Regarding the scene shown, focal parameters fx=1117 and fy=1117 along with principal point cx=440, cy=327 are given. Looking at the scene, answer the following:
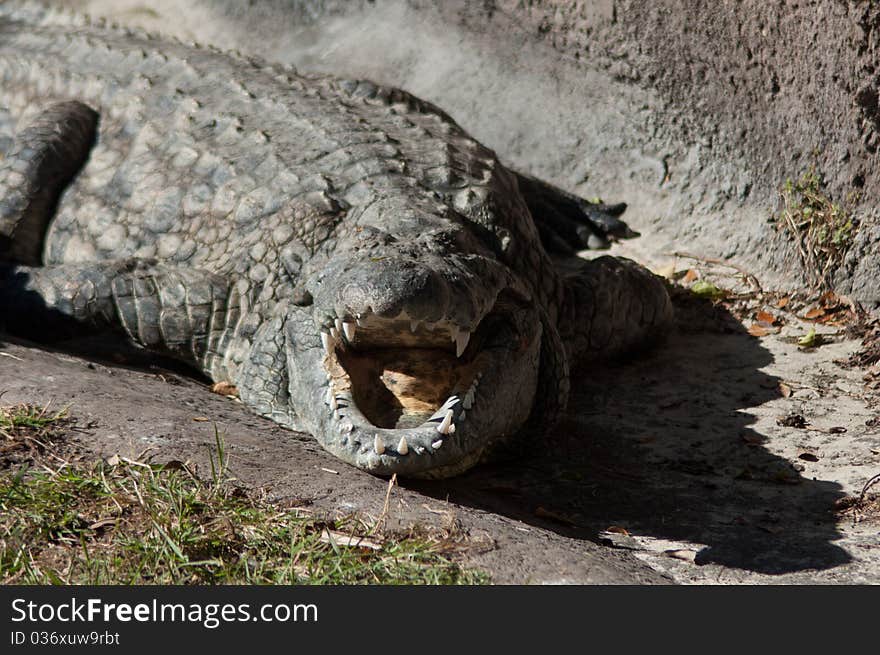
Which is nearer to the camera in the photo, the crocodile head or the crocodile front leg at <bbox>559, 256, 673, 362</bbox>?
the crocodile head

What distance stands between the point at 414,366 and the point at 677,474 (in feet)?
3.83

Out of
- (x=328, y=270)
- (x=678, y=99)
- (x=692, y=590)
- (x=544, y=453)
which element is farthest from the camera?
(x=678, y=99)

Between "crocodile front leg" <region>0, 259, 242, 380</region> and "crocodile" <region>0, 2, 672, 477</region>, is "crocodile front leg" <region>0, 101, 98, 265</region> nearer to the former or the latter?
"crocodile" <region>0, 2, 672, 477</region>

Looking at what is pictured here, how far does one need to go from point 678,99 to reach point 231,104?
2658 mm

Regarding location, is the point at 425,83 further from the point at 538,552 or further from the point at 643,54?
the point at 538,552

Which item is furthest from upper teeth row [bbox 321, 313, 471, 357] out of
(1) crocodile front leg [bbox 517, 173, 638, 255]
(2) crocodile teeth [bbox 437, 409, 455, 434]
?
(1) crocodile front leg [bbox 517, 173, 638, 255]

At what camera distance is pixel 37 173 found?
19.9 ft

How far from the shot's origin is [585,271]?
19.4 ft

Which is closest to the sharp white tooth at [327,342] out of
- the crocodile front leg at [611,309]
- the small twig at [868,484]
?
the crocodile front leg at [611,309]

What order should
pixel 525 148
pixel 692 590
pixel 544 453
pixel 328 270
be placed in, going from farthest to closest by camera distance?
pixel 525 148
pixel 544 453
pixel 328 270
pixel 692 590

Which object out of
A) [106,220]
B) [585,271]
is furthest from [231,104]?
[585,271]

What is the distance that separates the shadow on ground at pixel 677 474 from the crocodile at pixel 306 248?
0.59ft

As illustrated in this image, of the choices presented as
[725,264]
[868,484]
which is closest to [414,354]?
[868,484]

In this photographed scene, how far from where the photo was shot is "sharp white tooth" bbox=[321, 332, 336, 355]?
4.11 meters
